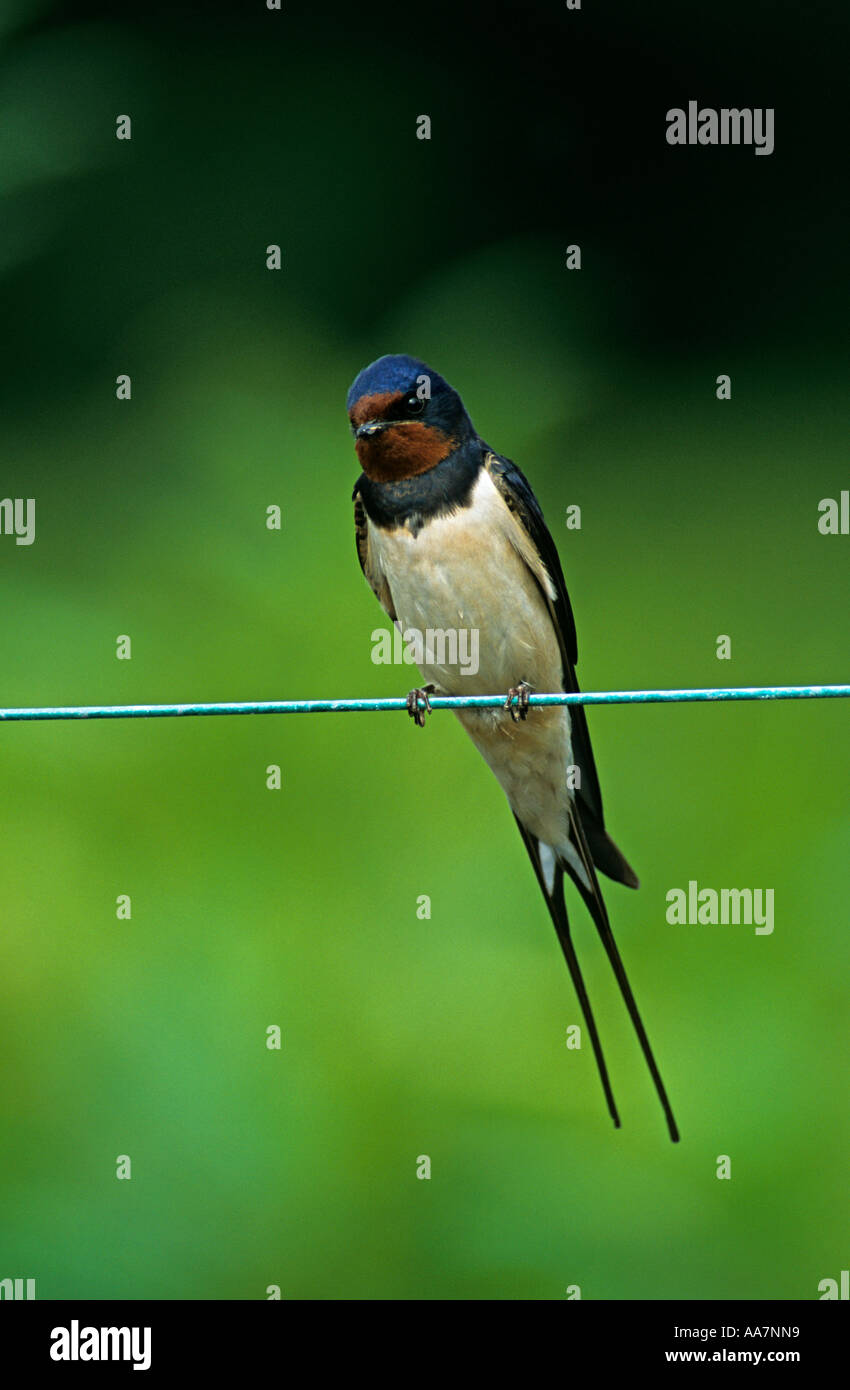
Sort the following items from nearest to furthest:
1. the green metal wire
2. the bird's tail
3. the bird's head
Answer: the green metal wire, the bird's tail, the bird's head

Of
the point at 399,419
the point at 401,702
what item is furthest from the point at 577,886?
the point at 401,702

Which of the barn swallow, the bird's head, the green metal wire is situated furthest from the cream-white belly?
the green metal wire

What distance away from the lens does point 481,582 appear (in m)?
3.11

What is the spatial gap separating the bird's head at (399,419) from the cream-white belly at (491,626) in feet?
0.39

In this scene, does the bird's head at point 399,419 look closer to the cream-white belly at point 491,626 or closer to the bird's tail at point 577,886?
the cream-white belly at point 491,626

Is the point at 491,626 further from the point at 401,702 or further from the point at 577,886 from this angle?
the point at 401,702

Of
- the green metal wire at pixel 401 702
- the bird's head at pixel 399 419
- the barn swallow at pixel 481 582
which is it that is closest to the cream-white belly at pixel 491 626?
the barn swallow at pixel 481 582

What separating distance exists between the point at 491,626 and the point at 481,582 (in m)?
0.09

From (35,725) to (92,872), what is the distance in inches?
20.8

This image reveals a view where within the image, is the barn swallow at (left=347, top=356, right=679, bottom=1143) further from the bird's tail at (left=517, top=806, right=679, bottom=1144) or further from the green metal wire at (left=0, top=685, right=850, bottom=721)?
the green metal wire at (left=0, top=685, right=850, bottom=721)

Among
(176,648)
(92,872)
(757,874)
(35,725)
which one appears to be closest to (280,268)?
(176,648)

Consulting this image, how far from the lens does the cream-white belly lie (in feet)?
10.2

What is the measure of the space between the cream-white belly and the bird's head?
119 mm

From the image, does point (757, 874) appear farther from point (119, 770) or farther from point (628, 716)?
point (119, 770)
